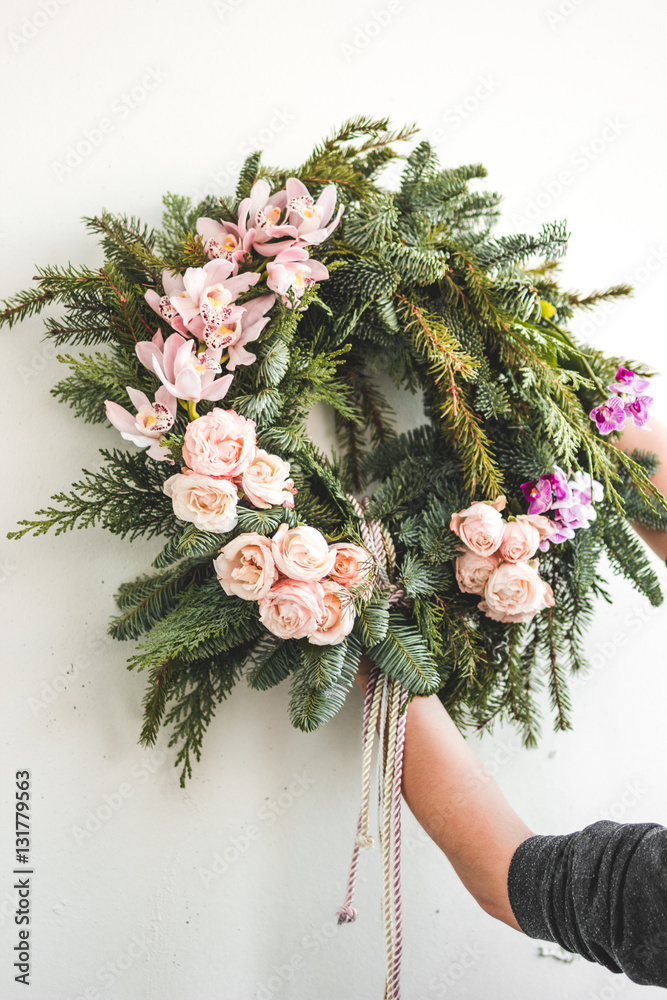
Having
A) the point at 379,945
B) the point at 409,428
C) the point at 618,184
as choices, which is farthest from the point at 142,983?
the point at 618,184

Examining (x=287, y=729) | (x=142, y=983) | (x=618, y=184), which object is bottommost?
(x=142, y=983)

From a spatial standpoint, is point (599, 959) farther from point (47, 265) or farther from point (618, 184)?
point (618, 184)

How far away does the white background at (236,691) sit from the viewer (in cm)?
97

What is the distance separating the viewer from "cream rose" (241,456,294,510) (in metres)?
0.79

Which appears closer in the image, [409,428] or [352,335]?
[352,335]

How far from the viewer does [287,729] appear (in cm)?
105

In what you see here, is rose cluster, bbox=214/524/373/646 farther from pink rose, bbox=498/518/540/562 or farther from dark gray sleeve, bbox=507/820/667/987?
dark gray sleeve, bbox=507/820/667/987

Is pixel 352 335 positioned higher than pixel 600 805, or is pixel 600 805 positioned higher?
pixel 352 335

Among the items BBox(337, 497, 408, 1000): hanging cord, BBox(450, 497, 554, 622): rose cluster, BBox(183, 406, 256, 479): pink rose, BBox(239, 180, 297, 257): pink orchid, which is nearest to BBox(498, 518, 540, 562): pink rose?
BBox(450, 497, 554, 622): rose cluster

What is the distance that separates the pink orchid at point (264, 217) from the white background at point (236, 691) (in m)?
0.22

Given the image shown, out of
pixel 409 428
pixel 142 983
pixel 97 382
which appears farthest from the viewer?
pixel 409 428

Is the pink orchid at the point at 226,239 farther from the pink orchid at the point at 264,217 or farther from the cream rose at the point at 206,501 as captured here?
the cream rose at the point at 206,501

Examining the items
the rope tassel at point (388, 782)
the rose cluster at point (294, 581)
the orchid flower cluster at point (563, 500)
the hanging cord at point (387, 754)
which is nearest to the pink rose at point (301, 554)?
the rose cluster at point (294, 581)

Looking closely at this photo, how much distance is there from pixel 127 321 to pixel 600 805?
1.11 m
